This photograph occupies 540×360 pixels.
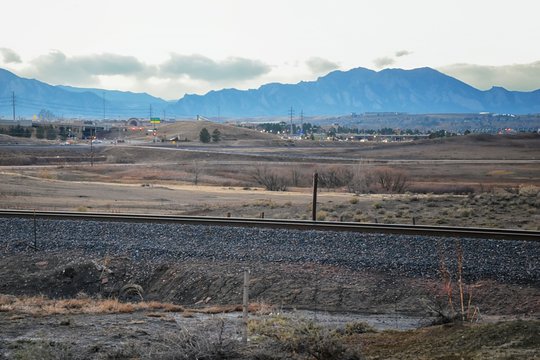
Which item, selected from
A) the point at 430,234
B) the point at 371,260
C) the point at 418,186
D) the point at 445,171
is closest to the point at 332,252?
the point at 371,260

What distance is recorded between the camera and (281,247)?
755 inches

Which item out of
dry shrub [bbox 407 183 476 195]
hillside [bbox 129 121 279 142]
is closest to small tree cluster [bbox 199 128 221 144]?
hillside [bbox 129 121 279 142]

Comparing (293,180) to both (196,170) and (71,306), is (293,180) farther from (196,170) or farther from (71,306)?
(71,306)

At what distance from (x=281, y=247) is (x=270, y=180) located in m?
44.4

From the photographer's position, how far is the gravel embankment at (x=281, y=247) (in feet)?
55.0

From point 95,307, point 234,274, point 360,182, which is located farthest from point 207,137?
point 95,307

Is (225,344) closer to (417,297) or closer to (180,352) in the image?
(180,352)

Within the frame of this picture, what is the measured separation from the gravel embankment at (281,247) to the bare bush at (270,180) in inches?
1496

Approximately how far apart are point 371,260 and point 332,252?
1461 mm

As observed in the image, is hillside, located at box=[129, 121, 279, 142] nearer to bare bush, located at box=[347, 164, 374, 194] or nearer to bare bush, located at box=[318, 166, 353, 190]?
bare bush, located at box=[318, 166, 353, 190]

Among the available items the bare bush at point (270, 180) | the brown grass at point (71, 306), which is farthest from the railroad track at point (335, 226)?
the bare bush at point (270, 180)

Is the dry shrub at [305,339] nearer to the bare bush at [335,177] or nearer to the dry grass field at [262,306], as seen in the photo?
the dry grass field at [262,306]

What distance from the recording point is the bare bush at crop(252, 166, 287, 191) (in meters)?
60.6

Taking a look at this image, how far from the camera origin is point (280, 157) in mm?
91500
